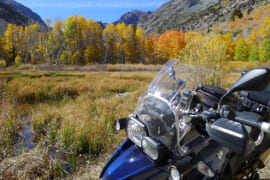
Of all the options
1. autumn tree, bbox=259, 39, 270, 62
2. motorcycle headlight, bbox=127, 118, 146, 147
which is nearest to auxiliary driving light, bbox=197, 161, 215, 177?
motorcycle headlight, bbox=127, 118, 146, 147

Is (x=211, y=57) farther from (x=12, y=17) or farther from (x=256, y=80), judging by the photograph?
(x=12, y=17)

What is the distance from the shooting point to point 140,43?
52.9 m

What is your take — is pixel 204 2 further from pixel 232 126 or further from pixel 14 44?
pixel 232 126

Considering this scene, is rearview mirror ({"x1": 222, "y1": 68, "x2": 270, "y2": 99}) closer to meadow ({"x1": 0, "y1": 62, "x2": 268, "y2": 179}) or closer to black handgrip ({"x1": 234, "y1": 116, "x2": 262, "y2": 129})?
black handgrip ({"x1": 234, "y1": 116, "x2": 262, "y2": 129})

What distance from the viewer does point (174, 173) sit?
108 centimetres

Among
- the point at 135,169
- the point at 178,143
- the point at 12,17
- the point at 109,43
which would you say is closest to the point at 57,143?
the point at 135,169

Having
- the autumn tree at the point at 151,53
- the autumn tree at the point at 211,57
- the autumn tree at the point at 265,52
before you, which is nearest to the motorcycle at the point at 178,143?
the autumn tree at the point at 211,57

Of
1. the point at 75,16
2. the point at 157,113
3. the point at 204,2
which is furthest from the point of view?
the point at 204,2

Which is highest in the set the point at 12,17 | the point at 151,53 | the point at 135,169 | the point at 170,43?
the point at 12,17

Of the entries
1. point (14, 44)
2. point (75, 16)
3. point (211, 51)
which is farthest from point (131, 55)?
point (211, 51)

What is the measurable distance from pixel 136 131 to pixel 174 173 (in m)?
0.38

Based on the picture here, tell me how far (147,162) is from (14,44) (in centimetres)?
5870

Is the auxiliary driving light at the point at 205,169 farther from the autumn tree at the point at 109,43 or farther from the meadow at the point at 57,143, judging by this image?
the autumn tree at the point at 109,43

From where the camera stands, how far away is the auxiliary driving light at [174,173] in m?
1.06
